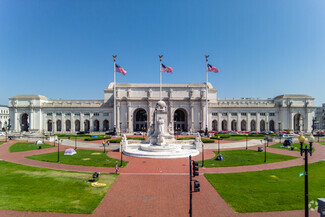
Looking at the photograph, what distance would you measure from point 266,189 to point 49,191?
18.1 metres

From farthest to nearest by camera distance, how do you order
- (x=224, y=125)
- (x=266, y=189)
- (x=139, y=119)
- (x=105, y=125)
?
(x=139, y=119)
(x=105, y=125)
(x=224, y=125)
(x=266, y=189)

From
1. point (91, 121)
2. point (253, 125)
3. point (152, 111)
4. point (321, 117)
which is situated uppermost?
point (152, 111)

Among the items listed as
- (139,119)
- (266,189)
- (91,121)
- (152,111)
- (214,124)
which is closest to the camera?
(266,189)

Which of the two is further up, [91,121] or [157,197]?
[91,121]

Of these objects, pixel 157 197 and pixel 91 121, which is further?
pixel 91 121

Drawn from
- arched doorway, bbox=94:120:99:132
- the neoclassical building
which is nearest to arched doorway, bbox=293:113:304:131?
the neoclassical building

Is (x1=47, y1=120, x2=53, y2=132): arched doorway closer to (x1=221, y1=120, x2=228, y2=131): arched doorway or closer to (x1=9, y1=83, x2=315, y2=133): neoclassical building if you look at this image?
(x1=9, y1=83, x2=315, y2=133): neoclassical building

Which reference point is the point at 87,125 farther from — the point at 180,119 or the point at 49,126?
the point at 180,119

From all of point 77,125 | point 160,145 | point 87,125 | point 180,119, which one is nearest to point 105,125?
point 87,125

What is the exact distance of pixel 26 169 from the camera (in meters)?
20.2

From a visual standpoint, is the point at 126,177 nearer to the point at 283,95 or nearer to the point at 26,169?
the point at 26,169

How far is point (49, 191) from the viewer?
1393cm

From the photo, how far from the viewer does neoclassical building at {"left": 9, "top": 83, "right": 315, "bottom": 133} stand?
7412cm

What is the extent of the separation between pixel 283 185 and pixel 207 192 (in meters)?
7.34
